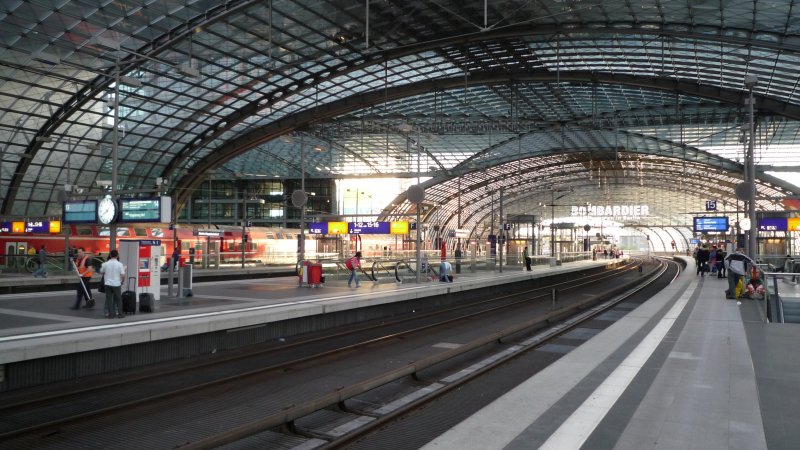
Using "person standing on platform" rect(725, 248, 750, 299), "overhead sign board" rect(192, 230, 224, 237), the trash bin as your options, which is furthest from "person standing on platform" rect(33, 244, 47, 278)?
"person standing on platform" rect(725, 248, 750, 299)

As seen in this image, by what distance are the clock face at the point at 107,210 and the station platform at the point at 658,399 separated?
46.3 ft

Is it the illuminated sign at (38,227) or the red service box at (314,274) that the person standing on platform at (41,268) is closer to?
the illuminated sign at (38,227)

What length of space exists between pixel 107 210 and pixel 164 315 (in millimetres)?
5883

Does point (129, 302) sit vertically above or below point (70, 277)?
above

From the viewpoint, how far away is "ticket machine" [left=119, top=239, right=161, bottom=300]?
49.5 ft

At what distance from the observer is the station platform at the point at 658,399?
246 inches

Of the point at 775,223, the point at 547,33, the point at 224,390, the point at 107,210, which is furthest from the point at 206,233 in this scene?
the point at 775,223

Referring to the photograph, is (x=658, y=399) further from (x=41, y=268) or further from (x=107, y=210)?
(x=41, y=268)

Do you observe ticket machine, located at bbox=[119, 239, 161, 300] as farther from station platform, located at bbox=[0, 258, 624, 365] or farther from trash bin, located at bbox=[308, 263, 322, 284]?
trash bin, located at bbox=[308, 263, 322, 284]

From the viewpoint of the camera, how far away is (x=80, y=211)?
20031mm

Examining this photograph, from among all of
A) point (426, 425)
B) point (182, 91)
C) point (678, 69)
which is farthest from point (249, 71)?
point (426, 425)

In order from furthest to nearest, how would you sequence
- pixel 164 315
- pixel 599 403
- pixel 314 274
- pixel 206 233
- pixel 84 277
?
pixel 206 233 → pixel 314 274 → pixel 84 277 → pixel 164 315 → pixel 599 403

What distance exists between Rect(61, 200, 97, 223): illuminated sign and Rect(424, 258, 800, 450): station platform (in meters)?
16.0

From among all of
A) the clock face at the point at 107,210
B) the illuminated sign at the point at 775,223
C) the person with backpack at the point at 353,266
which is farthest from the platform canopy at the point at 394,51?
the illuminated sign at the point at 775,223
